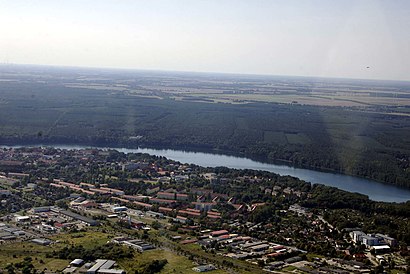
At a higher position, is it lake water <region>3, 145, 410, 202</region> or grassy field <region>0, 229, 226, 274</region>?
grassy field <region>0, 229, 226, 274</region>

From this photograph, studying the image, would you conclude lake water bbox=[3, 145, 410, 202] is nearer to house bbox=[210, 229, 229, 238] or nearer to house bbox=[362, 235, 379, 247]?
house bbox=[362, 235, 379, 247]

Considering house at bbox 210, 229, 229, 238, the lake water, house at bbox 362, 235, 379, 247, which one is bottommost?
the lake water

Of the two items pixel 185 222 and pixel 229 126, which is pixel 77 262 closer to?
pixel 185 222

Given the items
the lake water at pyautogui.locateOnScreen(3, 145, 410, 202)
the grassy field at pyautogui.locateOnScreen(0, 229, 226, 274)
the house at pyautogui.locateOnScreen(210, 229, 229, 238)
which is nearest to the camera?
the grassy field at pyautogui.locateOnScreen(0, 229, 226, 274)

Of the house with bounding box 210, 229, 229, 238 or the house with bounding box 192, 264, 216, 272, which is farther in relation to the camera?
the house with bounding box 210, 229, 229, 238

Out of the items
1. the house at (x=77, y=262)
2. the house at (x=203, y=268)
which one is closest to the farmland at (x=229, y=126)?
the house at (x=203, y=268)

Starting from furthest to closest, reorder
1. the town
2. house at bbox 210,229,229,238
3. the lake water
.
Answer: the lake water
house at bbox 210,229,229,238
the town

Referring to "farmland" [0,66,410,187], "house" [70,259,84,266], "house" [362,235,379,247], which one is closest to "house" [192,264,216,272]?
"house" [70,259,84,266]

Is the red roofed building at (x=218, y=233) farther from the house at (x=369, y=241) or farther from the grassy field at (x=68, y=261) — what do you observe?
the house at (x=369, y=241)
